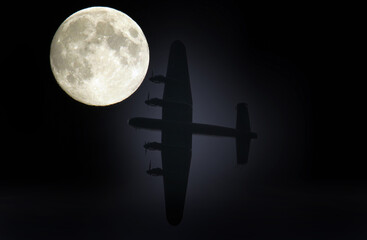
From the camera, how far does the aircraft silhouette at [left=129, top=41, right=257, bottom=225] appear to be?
47.8ft

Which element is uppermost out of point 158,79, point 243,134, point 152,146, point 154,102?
point 158,79

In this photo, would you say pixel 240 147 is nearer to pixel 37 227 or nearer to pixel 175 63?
pixel 175 63

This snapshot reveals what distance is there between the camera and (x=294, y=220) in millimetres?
12547

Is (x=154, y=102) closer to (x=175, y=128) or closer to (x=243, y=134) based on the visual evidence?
(x=175, y=128)

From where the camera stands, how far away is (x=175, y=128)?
15555 millimetres

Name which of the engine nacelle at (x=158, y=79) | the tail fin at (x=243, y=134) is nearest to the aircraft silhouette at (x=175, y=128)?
the engine nacelle at (x=158, y=79)

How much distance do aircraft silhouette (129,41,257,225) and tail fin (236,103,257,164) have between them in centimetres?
183

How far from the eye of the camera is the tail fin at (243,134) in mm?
19547

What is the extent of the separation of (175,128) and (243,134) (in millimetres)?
5827

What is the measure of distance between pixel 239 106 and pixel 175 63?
5.74m

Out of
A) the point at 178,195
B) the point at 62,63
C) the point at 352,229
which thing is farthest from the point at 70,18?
the point at 352,229

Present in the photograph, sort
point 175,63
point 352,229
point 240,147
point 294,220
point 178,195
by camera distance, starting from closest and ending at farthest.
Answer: point 352,229, point 294,220, point 178,195, point 175,63, point 240,147

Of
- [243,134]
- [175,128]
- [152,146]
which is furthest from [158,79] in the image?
[243,134]

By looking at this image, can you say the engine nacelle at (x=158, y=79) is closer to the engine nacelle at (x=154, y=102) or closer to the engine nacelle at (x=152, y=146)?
the engine nacelle at (x=154, y=102)
